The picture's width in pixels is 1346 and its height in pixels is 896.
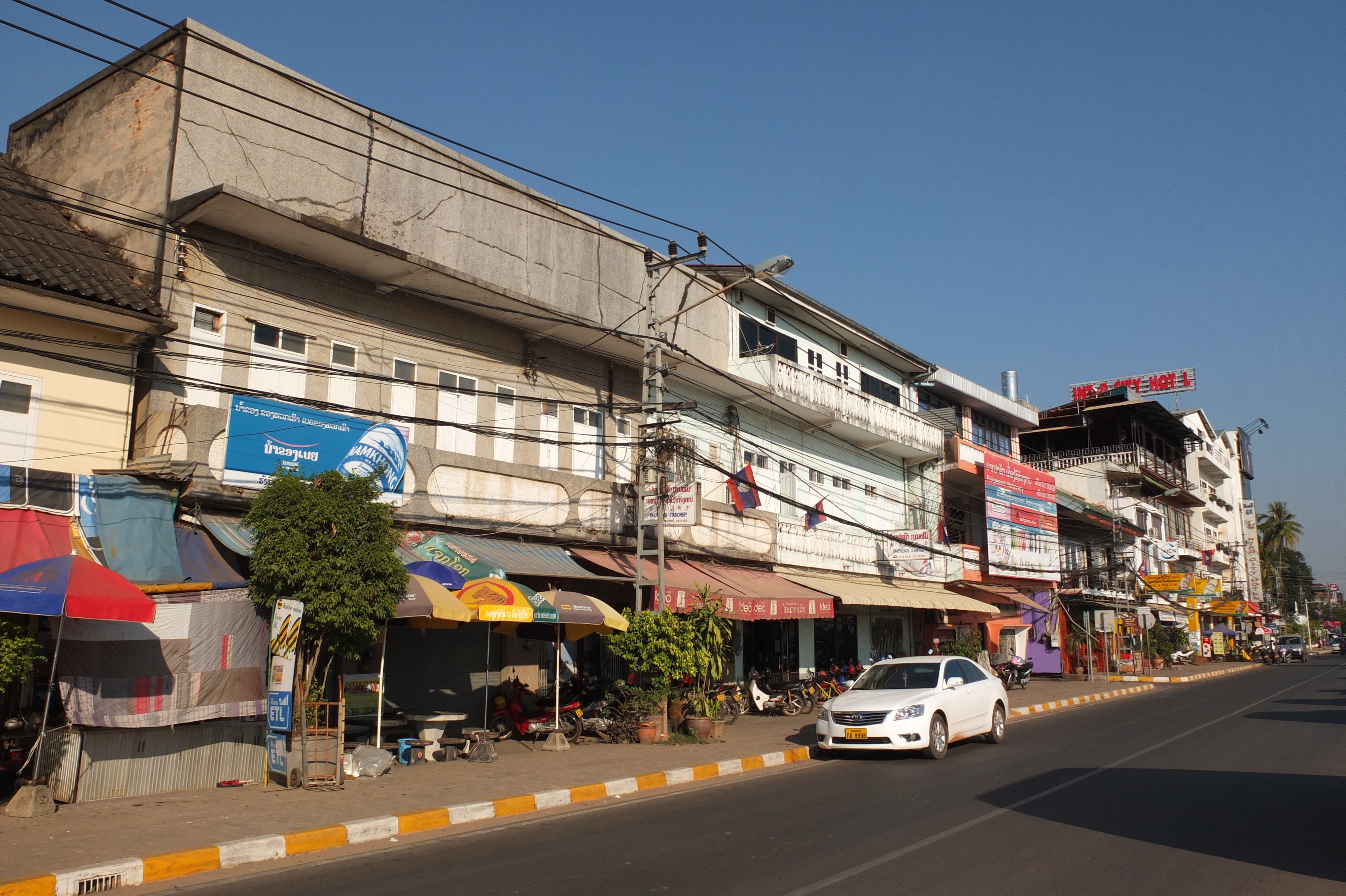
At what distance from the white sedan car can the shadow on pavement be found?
6.80ft

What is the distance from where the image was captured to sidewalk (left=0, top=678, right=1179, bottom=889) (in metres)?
7.99

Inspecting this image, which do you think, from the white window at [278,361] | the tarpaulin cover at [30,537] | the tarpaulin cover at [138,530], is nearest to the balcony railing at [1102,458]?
the white window at [278,361]

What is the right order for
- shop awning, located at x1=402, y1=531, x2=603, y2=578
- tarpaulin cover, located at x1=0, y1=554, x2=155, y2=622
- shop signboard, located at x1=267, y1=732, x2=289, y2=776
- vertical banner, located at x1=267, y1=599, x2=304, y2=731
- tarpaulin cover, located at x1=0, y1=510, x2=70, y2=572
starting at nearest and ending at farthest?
tarpaulin cover, located at x1=0, y1=554, x2=155, y2=622 → tarpaulin cover, located at x1=0, y1=510, x2=70, y2=572 → vertical banner, located at x1=267, y1=599, x2=304, y2=731 → shop signboard, located at x1=267, y1=732, x2=289, y2=776 → shop awning, located at x1=402, y1=531, x2=603, y2=578

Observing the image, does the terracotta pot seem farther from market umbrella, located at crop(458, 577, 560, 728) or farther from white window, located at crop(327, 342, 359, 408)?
white window, located at crop(327, 342, 359, 408)

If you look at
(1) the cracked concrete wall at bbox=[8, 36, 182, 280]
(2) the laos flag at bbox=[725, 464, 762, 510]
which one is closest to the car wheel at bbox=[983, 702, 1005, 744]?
(2) the laos flag at bbox=[725, 464, 762, 510]

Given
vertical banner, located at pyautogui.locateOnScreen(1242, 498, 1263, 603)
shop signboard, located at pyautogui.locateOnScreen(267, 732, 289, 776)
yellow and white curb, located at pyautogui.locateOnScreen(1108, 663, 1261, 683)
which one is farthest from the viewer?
vertical banner, located at pyautogui.locateOnScreen(1242, 498, 1263, 603)

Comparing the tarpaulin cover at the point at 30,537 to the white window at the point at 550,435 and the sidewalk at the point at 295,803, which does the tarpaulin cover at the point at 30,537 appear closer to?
the sidewalk at the point at 295,803

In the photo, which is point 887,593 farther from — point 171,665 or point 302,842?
point 302,842

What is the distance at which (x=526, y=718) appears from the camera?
16594 mm

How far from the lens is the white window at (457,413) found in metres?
16.9

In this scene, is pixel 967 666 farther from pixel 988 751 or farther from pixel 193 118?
pixel 193 118

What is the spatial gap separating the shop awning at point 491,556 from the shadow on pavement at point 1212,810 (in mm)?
8241

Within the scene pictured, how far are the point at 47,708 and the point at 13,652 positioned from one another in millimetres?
692

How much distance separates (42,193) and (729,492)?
50.0 feet
